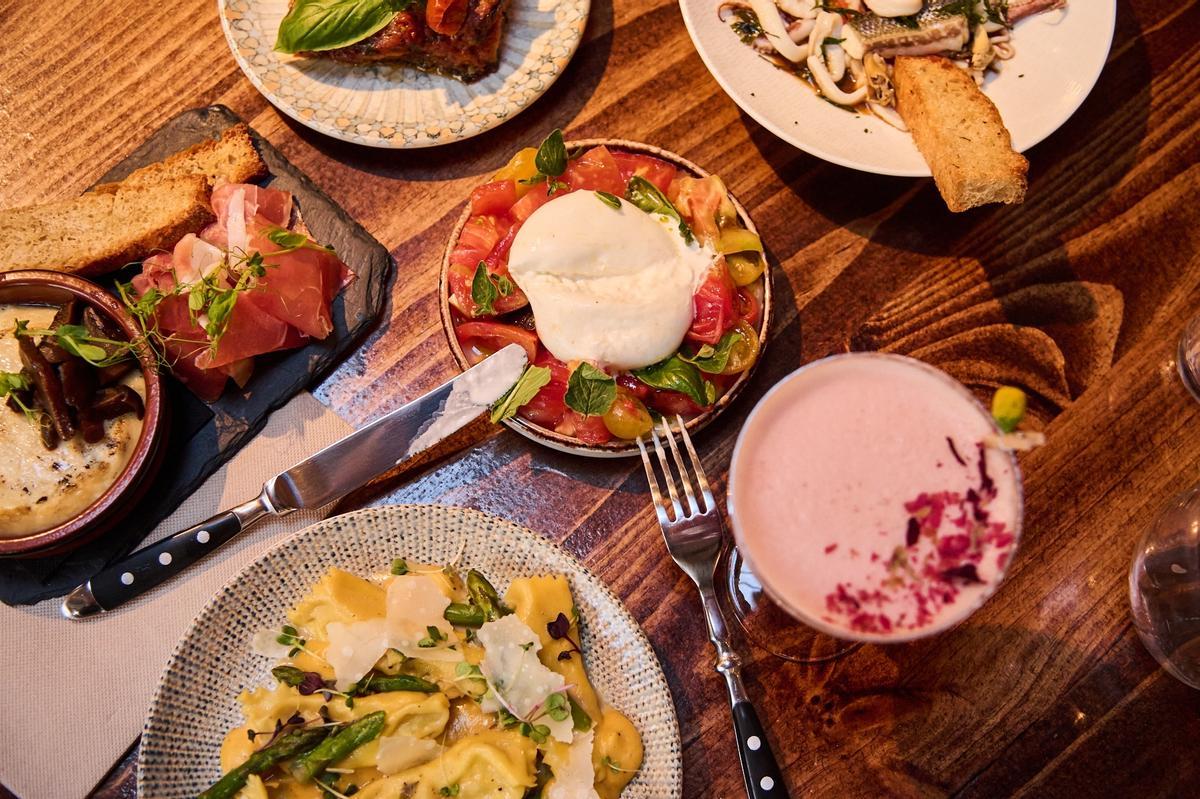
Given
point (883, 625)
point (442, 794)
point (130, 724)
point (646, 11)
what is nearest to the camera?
point (883, 625)

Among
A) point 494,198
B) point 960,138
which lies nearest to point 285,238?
point 494,198

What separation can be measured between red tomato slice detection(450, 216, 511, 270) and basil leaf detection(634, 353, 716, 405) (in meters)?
0.48

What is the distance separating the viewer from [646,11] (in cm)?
269

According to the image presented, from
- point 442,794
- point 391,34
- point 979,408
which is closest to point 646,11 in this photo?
point 391,34

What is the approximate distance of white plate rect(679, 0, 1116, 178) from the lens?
235 cm

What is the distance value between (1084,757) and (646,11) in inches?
91.6

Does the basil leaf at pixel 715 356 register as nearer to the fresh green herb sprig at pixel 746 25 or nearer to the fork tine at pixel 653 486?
the fork tine at pixel 653 486

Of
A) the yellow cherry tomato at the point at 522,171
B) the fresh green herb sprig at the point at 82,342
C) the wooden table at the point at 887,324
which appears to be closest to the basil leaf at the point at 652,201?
the yellow cherry tomato at the point at 522,171

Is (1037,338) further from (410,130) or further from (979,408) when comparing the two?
(410,130)

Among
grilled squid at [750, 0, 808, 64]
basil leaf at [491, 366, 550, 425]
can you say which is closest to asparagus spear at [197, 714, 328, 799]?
basil leaf at [491, 366, 550, 425]

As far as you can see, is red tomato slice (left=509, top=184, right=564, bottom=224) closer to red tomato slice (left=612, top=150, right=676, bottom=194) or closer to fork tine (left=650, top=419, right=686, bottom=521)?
red tomato slice (left=612, top=150, right=676, bottom=194)

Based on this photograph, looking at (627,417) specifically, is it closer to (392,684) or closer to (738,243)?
(738,243)

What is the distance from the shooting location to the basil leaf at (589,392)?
6.83 ft

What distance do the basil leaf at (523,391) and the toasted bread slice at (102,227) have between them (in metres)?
0.98
